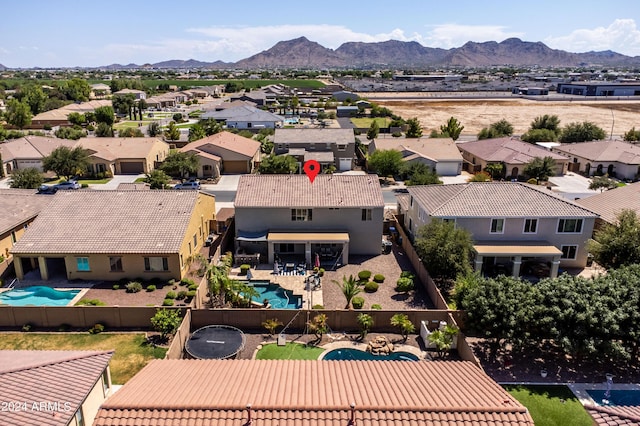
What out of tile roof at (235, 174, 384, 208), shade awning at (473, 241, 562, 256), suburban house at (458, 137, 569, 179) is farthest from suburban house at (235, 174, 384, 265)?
suburban house at (458, 137, 569, 179)

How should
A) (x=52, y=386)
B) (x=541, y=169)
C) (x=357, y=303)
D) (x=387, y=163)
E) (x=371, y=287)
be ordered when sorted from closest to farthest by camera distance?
(x=52, y=386)
(x=357, y=303)
(x=371, y=287)
(x=541, y=169)
(x=387, y=163)

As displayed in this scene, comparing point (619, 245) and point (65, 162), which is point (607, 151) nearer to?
point (619, 245)

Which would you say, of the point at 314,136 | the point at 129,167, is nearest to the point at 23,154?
the point at 129,167

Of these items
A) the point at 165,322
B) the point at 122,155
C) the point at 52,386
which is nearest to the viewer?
Result: the point at 52,386

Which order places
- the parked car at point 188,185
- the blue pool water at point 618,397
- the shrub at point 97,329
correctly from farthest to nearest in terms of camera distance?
the parked car at point 188,185
the shrub at point 97,329
the blue pool water at point 618,397

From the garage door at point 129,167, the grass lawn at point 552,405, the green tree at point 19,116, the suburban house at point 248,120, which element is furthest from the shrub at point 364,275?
the green tree at point 19,116

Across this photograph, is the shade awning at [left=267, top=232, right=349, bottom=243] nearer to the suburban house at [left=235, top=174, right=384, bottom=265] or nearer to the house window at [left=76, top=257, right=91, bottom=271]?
the suburban house at [left=235, top=174, right=384, bottom=265]

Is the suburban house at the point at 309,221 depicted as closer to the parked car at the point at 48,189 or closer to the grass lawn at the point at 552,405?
the grass lawn at the point at 552,405

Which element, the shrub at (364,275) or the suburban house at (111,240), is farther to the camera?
the shrub at (364,275)
